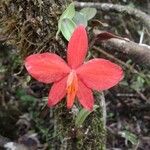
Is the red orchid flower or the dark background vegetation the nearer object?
the red orchid flower

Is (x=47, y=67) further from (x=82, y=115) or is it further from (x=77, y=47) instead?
(x=82, y=115)

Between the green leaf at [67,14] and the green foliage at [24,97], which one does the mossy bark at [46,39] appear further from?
the green foliage at [24,97]

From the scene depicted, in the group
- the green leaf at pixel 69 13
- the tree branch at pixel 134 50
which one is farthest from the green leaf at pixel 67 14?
the tree branch at pixel 134 50

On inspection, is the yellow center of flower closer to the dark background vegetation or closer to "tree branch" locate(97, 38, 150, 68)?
the dark background vegetation

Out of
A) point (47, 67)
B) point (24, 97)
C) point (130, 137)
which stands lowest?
point (130, 137)

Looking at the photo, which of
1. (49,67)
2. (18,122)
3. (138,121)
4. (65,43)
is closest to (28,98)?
(18,122)

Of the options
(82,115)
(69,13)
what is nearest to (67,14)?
(69,13)

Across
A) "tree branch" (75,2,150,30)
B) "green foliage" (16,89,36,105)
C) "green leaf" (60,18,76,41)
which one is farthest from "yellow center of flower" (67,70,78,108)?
"green foliage" (16,89,36,105)
